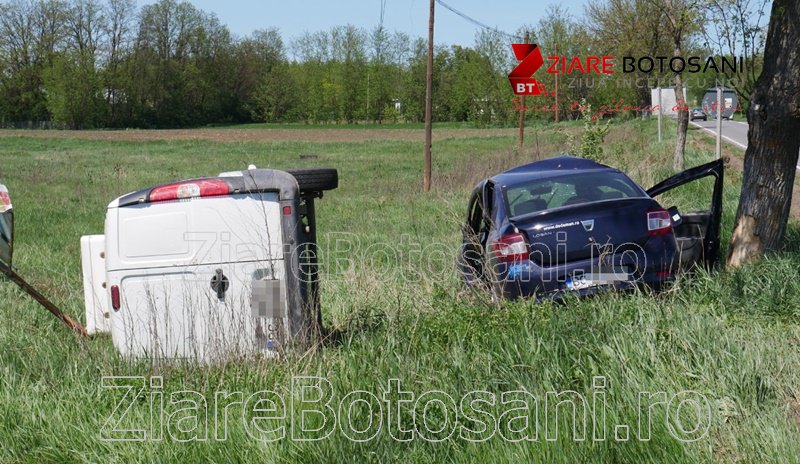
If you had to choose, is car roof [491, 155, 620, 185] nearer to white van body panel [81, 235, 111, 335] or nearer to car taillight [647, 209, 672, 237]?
car taillight [647, 209, 672, 237]

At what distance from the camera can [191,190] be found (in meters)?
6.01

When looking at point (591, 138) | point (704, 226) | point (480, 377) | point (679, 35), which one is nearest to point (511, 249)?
point (704, 226)

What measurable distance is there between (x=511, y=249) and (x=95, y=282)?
337cm

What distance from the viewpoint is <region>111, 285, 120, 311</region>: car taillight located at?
19.8 ft

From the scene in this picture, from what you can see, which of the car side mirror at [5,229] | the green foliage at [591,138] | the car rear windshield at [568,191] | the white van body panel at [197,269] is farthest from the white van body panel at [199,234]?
the green foliage at [591,138]

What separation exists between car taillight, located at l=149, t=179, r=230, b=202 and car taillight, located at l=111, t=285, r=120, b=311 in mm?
636

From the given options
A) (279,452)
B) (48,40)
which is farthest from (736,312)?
(48,40)

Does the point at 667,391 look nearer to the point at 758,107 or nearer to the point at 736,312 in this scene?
the point at 736,312

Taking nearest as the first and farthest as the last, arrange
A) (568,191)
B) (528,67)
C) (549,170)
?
(568,191) < (549,170) < (528,67)

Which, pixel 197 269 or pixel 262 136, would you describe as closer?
pixel 197 269

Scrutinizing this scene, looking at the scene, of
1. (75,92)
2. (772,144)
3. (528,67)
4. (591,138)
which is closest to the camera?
(772,144)

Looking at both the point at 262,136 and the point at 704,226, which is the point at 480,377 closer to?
the point at 704,226

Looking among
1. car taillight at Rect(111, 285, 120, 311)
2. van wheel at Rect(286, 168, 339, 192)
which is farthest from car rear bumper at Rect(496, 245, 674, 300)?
car taillight at Rect(111, 285, 120, 311)

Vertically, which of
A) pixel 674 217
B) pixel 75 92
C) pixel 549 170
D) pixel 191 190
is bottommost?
pixel 674 217
